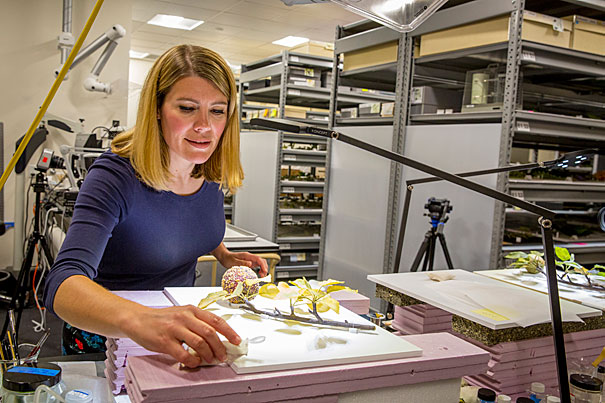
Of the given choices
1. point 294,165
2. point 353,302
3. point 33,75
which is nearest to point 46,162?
point 33,75

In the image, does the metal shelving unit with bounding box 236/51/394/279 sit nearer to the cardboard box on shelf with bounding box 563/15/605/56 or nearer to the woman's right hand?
the cardboard box on shelf with bounding box 563/15/605/56

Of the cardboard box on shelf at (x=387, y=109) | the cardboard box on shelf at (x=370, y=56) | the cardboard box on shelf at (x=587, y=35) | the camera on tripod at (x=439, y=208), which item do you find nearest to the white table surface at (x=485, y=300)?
the camera on tripod at (x=439, y=208)

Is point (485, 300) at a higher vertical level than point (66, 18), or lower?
lower

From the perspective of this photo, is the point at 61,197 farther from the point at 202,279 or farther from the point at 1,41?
the point at 1,41

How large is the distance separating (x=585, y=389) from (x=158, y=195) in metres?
1.04

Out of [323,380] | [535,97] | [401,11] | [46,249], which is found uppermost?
[535,97]

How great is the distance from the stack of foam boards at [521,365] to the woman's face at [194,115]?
2.55 feet

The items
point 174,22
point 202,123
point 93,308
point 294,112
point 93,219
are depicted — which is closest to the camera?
point 93,308

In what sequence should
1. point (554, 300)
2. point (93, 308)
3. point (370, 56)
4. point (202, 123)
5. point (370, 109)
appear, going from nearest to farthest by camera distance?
point (93, 308)
point (554, 300)
point (202, 123)
point (370, 56)
point (370, 109)

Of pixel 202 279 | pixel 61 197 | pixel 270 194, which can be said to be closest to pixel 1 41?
pixel 61 197

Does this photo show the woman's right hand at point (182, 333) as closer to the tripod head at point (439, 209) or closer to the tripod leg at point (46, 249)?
the tripod head at point (439, 209)

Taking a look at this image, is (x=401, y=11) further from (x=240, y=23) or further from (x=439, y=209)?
(x=240, y=23)

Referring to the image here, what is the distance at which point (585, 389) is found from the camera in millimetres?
956

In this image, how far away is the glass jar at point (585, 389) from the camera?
3.12 ft
